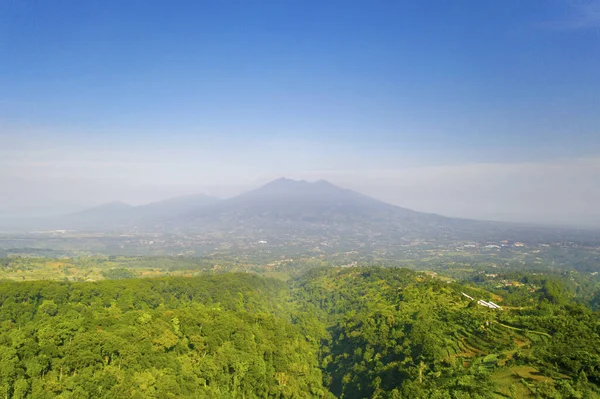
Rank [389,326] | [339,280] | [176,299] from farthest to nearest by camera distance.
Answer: [339,280]
[176,299]
[389,326]

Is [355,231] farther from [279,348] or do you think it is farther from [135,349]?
[135,349]

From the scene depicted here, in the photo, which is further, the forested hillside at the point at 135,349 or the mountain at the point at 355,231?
the mountain at the point at 355,231

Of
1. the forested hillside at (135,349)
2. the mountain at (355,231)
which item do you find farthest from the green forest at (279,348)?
the mountain at (355,231)

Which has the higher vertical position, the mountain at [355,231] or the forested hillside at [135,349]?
the forested hillside at [135,349]

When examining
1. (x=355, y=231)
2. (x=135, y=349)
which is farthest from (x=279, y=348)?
(x=355, y=231)

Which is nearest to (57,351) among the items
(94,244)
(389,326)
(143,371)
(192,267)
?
(143,371)

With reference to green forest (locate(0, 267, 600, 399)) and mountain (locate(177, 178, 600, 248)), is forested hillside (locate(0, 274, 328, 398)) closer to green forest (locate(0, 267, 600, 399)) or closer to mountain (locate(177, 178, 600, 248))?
green forest (locate(0, 267, 600, 399))

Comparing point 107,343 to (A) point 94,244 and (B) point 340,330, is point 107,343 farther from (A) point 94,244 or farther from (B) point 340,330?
(A) point 94,244

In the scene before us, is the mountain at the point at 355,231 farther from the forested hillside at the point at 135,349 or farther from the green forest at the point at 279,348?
the forested hillside at the point at 135,349

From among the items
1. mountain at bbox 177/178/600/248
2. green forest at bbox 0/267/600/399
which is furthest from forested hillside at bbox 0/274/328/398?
mountain at bbox 177/178/600/248
